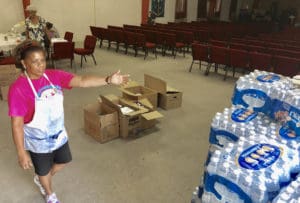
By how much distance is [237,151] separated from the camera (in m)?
1.28

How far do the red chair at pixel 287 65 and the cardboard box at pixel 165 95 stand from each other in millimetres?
2306

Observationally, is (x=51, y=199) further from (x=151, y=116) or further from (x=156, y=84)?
(x=156, y=84)

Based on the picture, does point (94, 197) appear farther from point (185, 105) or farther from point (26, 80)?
point (185, 105)

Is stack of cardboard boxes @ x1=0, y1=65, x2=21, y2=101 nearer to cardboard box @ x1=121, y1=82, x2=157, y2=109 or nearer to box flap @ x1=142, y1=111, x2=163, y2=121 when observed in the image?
cardboard box @ x1=121, y1=82, x2=157, y2=109

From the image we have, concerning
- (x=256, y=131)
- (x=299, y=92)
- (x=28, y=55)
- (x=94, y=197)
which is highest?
(x=28, y=55)

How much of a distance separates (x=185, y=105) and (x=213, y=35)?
569 cm

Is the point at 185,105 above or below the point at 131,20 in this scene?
below

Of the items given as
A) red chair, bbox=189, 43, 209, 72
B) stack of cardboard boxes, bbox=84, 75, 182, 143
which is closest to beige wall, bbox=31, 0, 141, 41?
red chair, bbox=189, 43, 209, 72

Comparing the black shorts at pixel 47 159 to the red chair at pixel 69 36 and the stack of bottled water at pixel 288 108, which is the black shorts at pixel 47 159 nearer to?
the stack of bottled water at pixel 288 108

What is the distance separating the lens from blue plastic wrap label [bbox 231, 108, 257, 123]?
5.74 feet

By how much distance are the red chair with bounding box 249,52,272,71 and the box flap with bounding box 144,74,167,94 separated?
2.43 m

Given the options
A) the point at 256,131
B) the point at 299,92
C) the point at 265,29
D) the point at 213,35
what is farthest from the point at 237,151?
the point at 265,29

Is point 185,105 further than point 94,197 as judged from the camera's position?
Yes

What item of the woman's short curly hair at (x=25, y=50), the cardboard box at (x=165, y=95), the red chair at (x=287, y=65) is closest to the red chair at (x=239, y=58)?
the red chair at (x=287, y=65)
